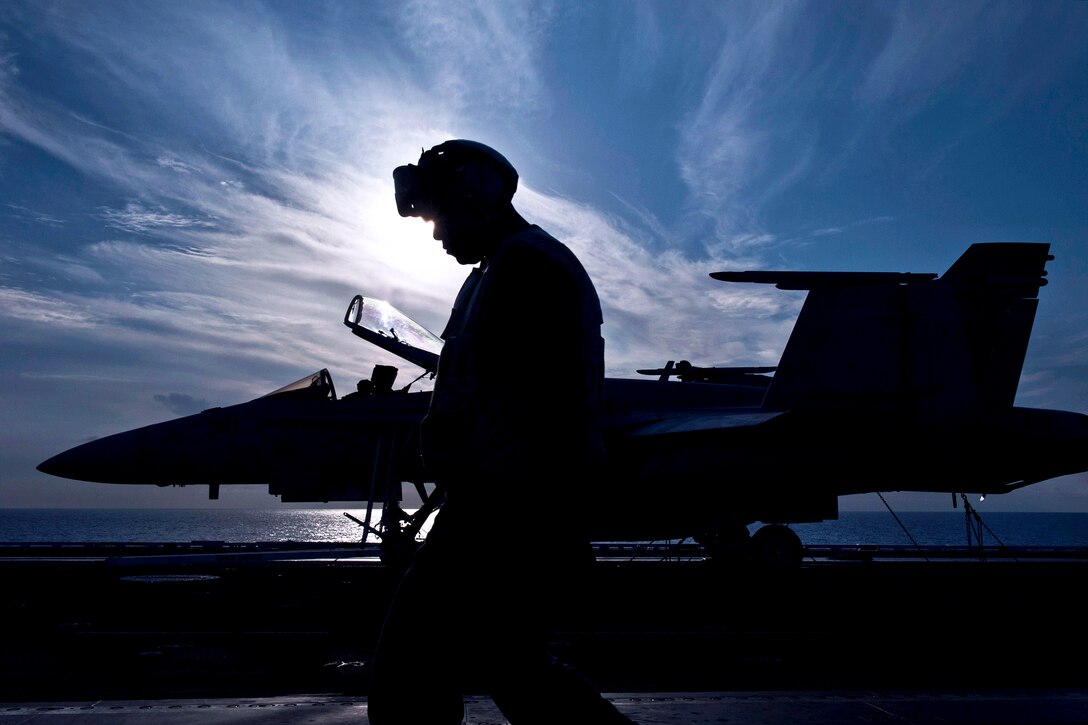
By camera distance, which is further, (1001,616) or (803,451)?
(803,451)

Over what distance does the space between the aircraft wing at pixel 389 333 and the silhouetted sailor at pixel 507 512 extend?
1211cm

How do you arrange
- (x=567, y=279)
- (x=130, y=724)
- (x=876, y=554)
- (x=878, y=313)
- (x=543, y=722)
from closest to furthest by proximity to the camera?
(x=543, y=722) < (x=567, y=279) < (x=130, y=724) < (x=878, y=313) < (x=876, y=554)

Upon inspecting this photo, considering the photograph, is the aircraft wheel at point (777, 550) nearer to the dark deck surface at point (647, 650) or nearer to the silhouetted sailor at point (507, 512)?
the dark deck surface at point (647, 650)

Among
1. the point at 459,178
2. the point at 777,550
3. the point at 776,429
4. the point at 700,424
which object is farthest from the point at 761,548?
the point at 459,178

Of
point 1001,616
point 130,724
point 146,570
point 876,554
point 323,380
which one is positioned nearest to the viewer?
point 130,724

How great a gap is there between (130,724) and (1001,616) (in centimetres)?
1041

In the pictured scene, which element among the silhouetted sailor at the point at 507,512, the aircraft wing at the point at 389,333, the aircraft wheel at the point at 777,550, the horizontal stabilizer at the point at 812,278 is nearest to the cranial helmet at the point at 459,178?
the silhouetted sailor at the point at 507,512

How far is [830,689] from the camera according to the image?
5.27 meters

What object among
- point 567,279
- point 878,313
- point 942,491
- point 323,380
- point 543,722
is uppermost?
point 878,313

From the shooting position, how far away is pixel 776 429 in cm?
1080

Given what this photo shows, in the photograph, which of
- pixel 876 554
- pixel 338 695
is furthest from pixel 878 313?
pixel 876 554

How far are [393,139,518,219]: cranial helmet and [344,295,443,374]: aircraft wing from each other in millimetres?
11614

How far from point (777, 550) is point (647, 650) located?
753 cm

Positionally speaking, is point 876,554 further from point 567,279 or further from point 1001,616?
point 567,279
